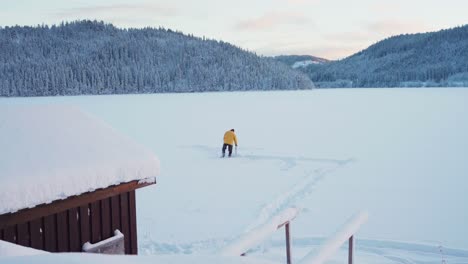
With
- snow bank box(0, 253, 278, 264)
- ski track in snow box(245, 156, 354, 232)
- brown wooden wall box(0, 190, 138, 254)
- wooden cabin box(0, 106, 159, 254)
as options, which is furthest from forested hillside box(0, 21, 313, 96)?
snow bank box(0, 253, 278, 264)

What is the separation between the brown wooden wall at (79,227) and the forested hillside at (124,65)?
351ft

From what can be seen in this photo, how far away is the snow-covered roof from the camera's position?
3426 mm

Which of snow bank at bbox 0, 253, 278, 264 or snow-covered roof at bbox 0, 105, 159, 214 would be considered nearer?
snow bank at bbox 0, 253, 278, 264

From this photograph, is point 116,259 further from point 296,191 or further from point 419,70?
point 419,70

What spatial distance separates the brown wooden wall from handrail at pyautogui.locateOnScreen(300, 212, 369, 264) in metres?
2.09

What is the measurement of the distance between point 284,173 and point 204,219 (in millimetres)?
4414

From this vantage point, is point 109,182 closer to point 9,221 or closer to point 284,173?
point 9,221

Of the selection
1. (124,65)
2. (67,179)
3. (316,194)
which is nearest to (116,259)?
(67,179)

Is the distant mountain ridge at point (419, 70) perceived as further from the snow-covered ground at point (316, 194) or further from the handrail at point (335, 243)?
the handrail at point (335, 243)

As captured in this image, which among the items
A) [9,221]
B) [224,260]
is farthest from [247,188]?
[224,260]

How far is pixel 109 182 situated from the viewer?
4.00m

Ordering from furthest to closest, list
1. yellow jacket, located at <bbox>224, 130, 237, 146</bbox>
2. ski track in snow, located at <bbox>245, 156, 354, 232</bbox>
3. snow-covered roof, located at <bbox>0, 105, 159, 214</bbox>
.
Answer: yellow jacket, located at <bbox>224, 130, 237, 146</bbox> < ski track in snow, located at <bbox>245, 156, 354, 232</bbox> < snow-covered roof, located at <bbox>0, 105, 159, 214</bbox>

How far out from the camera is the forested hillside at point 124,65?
360 feet

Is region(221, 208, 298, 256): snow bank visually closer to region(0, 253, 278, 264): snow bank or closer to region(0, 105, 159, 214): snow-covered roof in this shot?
region(0, 253, 278, 264): snow bank
